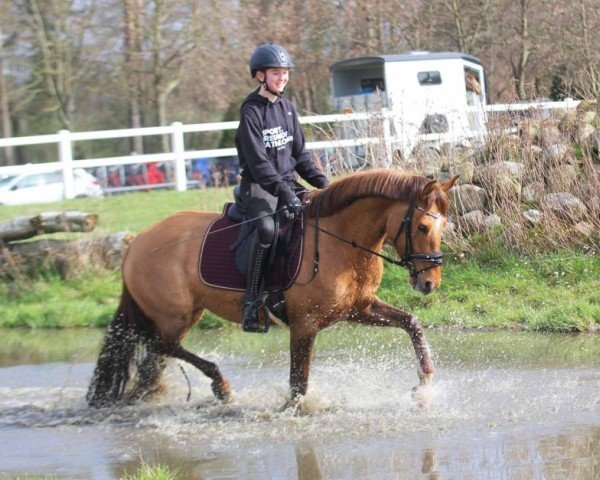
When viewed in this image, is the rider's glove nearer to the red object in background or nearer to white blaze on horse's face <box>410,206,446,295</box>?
white blaze on horse's face <box>410,206,446,295</box>

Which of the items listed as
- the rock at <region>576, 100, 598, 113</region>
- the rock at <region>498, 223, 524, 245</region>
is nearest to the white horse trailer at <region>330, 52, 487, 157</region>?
the rock at <region>576, 100, 598, 113</region>

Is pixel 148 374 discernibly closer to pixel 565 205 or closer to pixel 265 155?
pixel 265 155

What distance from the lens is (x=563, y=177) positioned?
1180cm

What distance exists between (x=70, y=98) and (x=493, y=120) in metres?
21.3

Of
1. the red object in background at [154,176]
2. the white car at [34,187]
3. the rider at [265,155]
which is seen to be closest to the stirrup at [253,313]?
the rider at [265,155]

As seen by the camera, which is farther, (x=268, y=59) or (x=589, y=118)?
(x=589, y=118)

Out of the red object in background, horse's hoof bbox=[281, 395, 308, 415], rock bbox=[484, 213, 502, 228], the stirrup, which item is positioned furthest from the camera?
the red object in background

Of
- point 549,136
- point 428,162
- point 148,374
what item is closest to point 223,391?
point 148,374

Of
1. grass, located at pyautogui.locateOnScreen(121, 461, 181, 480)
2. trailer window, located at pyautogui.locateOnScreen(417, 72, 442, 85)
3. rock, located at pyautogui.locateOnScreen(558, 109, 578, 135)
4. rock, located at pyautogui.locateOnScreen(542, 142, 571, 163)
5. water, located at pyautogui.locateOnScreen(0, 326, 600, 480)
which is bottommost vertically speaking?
water, located at pyautogui.locateOnScreen(0, 326, 600, 480)

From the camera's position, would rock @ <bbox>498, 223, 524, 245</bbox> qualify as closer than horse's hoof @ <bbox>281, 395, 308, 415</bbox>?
No

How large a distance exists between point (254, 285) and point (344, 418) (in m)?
1.20

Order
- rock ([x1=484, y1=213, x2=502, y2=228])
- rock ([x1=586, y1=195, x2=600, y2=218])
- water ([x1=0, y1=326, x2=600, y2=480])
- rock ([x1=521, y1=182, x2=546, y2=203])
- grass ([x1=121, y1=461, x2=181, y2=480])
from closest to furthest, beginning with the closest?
grass ([x1=121, y1=461, x2=181, y2=480]) → water ([x1=0, y1=326, x2=600, y2=480]) → rock ([x1=586, y1=195, x2=600, y2=218]) → rock ([x1=521, y1=182, x2=546, y2=203]) → rock ([x1=484, y1=213, x2=502, y2=228])

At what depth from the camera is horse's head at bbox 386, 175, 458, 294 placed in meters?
6.59

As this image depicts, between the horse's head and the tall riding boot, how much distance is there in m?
1.13
